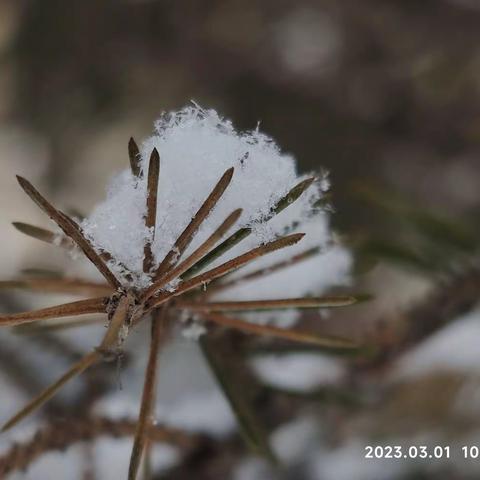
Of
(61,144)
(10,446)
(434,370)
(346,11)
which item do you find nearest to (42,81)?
(61,144)

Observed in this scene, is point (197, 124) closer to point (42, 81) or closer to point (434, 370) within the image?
point (434, 370)

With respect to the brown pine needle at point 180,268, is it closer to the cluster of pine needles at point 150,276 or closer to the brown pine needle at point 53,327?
the cluster of pine needles at point 150,276
